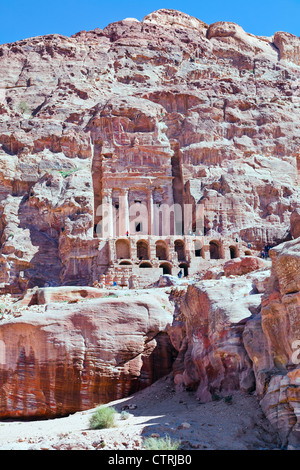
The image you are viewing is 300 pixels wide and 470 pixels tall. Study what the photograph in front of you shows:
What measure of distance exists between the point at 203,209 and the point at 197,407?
112 feet

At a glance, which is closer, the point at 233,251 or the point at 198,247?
the point at 198,247

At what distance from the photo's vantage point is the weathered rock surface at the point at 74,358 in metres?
24.4

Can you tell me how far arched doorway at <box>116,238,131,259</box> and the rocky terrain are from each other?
2.24 metres

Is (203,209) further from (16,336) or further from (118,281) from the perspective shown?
(16,336)

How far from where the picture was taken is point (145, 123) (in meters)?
60.4

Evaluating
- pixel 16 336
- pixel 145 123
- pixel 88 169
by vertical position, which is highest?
pixel 145 123

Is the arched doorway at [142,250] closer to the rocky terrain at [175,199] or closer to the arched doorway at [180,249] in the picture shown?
the arched doorway at [180,249]

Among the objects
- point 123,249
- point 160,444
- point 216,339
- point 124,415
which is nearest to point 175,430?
point 160,444

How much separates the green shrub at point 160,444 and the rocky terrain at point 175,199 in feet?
1.64

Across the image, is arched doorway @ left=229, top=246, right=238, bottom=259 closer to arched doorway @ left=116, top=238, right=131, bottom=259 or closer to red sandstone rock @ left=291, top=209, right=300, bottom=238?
red sandstone rock @ left=291, top=209, right=300, bottom=238

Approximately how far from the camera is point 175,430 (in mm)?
16578

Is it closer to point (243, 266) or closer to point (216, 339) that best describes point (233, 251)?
point (243, 266)

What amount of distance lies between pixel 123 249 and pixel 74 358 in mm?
23989

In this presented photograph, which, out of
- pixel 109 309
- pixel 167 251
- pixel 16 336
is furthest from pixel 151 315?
pixel 167 251
